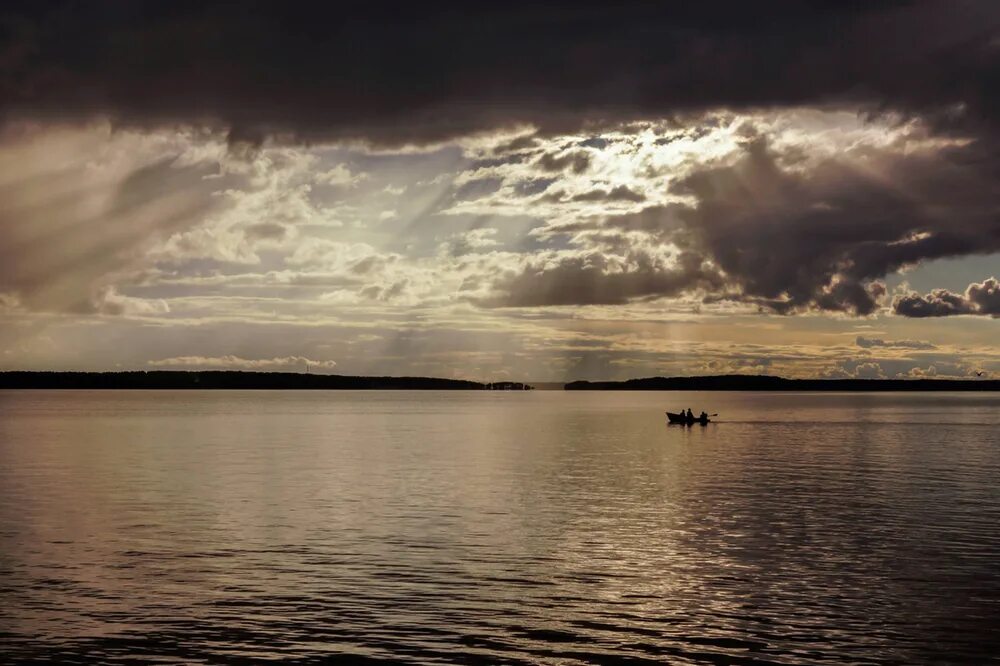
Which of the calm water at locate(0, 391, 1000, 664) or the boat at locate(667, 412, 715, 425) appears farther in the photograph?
the boat at locate(667, 412, 715, 425)

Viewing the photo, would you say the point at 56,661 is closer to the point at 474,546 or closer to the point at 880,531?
the point at 474,546

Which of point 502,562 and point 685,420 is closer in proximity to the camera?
point 502,562

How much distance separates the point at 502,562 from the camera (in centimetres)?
4659

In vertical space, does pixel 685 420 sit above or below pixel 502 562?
above

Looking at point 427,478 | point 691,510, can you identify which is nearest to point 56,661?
point 691,510

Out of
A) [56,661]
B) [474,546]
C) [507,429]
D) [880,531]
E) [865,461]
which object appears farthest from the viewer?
[507,429]

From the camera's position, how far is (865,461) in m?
103

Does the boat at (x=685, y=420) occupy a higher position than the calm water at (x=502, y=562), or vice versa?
the boat at (x=685, y=420)

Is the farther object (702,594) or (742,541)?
(742,541)

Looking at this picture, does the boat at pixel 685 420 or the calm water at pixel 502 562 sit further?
the boat at pixel 685 420

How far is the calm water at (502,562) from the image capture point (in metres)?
33.1

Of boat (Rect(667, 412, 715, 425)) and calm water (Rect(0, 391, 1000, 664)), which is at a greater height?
boat (Rect(667, 412, 715, 425))

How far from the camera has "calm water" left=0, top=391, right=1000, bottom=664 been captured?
109ft

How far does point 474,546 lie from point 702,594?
14385 millimetres
